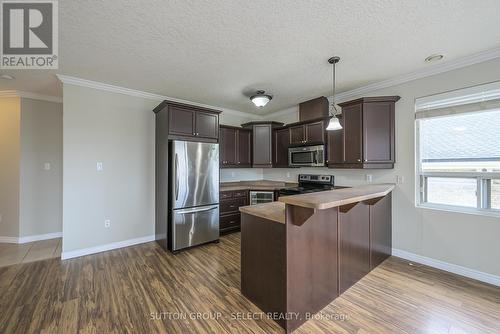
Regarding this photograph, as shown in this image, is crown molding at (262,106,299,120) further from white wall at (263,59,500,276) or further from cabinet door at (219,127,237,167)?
white wall at (263,59,500,276)

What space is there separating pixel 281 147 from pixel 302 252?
3109mm

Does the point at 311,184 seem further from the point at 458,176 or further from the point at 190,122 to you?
the point at 190,122

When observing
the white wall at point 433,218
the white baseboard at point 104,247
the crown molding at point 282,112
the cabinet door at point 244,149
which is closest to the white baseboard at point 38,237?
the white baseboard at point 104,247

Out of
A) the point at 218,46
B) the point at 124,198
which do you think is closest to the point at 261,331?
the point at 218,46

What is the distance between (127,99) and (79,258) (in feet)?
8.53

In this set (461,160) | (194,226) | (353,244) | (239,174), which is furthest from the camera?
(239,174)

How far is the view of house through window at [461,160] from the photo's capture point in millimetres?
2441

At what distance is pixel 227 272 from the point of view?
8.86 feet

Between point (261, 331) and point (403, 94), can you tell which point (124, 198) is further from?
point (403, 94)

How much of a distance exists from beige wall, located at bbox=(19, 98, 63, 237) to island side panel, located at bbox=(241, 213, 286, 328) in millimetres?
4180

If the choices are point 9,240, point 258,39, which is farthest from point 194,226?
point 9,240

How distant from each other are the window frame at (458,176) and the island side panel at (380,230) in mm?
389

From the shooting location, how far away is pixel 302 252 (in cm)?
181

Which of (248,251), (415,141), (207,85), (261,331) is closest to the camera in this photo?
(261,331)
